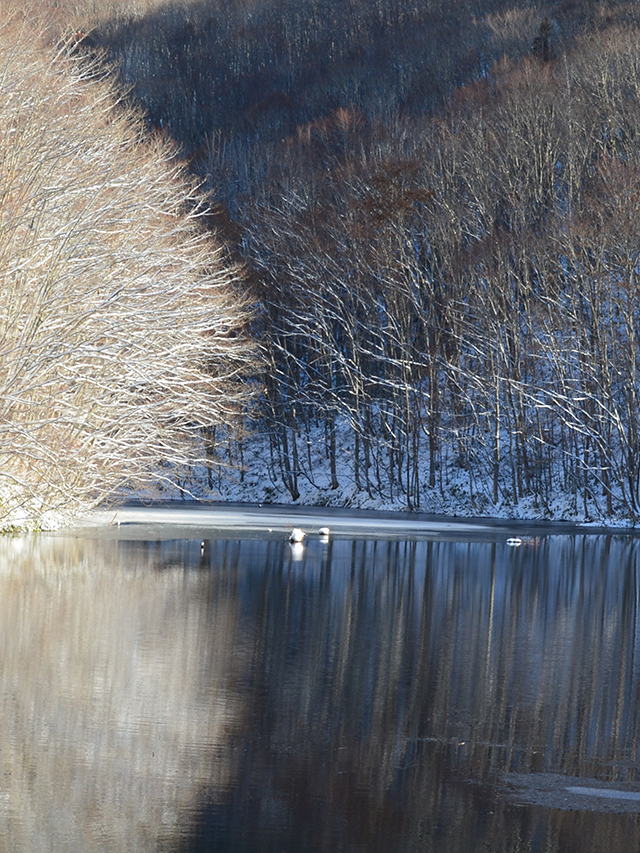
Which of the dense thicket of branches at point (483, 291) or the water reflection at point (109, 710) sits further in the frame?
the dense thicket of branches at point (483, 291)

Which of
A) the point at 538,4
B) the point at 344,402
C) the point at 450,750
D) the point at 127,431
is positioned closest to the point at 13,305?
the point at 127,431

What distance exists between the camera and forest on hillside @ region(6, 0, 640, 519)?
1483 inches

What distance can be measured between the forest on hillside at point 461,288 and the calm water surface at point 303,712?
2101 cm

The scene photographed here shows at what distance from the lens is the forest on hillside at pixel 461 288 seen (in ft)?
124

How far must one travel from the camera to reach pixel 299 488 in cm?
4625

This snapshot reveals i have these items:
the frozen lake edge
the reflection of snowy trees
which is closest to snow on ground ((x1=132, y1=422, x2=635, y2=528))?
the frozen lake edge

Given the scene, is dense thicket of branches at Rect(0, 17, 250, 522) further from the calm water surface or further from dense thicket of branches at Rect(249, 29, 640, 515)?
dense thicket of branches at Rect(249, 29, 640, 515)

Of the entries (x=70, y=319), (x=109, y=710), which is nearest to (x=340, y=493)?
(x=70, y=319)

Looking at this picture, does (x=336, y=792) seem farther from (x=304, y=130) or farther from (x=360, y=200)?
(x=304, y=130)

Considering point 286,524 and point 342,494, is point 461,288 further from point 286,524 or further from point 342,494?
point 286,524

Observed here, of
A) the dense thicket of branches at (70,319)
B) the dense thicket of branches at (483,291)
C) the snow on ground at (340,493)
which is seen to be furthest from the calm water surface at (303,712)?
the dense thicket of branches at (483,291)

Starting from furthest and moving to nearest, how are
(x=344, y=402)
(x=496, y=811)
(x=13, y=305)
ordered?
(x=344, y=402) → (x=13, y=305) → (x=496, y=811)

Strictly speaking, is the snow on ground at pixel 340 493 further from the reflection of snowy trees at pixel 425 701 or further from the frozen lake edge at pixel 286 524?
the reflection of snowy trees at pixel 425 701

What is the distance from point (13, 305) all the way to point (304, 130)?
135ft
